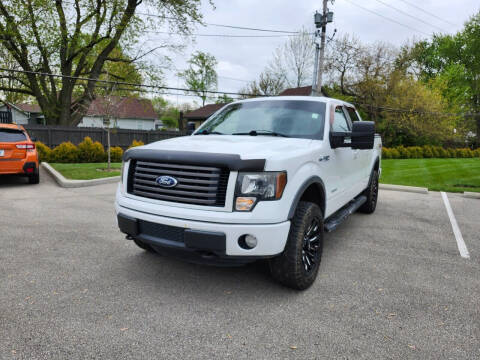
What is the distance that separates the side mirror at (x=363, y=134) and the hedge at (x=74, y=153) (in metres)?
14.0

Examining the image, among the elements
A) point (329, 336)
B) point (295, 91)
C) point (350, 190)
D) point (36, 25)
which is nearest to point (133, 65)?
point (36, 25)

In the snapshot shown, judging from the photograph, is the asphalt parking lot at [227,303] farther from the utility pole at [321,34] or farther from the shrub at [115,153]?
the utility pole at [321,34]

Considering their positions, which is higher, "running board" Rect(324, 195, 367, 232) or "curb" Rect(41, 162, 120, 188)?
"running board" Rect(324, 195, 367, 232)

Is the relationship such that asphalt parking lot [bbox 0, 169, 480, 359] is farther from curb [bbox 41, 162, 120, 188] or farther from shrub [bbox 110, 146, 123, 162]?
shrub [bbox 110, 146, 123, 162]

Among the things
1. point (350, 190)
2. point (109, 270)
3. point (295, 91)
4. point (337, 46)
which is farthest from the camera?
point (295, 91)

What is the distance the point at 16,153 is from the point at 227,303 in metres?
7.87

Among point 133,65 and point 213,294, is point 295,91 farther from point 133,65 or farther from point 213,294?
point 213,294

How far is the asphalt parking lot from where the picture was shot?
7.92ft

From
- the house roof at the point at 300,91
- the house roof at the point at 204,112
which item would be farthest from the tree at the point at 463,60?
the house roof at the point at 204,112

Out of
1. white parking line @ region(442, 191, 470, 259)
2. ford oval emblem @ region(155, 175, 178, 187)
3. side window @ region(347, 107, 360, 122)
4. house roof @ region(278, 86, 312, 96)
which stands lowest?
white parking line @ region(442, 191, 470, 259)

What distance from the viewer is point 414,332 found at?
8.64 feet

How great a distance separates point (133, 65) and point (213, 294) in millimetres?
24041

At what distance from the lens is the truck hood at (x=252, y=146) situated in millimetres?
2896

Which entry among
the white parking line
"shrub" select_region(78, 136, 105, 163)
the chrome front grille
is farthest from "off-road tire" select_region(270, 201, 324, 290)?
"shrub" select_region(78, 136, 105, 163)
